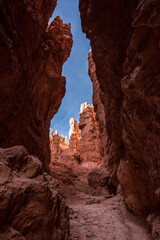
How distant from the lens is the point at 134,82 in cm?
432

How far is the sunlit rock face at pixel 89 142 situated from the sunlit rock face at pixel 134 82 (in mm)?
18056

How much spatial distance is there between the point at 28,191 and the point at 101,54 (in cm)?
706

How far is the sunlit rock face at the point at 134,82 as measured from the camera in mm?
3762

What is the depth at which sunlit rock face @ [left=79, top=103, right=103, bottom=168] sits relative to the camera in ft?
88.1

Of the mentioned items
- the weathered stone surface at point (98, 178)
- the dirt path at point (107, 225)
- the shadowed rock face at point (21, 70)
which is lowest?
the dirt path at point (107, 225)

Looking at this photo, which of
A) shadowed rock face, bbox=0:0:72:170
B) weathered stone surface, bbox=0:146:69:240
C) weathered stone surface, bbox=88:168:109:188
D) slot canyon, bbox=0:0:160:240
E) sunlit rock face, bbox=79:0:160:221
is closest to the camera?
weathered stone surface, bbox=0:146:69:240

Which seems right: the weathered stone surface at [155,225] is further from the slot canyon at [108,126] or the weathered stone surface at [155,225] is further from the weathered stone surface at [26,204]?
the weathered stone surface at [26,204]

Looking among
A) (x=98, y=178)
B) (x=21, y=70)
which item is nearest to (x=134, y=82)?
(x=21, y=70)

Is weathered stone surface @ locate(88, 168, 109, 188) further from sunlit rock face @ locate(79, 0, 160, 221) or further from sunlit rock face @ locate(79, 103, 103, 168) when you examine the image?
sunlit rock face @ locate(79, 103, 103, 168)

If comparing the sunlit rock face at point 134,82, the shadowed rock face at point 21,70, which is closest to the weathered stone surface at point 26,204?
the sunlit rock face at point 134,82

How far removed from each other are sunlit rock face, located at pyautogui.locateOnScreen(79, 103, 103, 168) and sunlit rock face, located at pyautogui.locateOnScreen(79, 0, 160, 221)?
711 inches

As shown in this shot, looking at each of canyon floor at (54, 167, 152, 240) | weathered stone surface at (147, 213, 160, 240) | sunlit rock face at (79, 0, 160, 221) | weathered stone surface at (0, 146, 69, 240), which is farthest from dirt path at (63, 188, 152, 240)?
weathered stone surface at (0, 146, 69, 240)

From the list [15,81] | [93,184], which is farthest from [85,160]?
[15,81]

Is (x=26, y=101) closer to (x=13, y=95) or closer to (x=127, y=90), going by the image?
(x=13, y=95)
